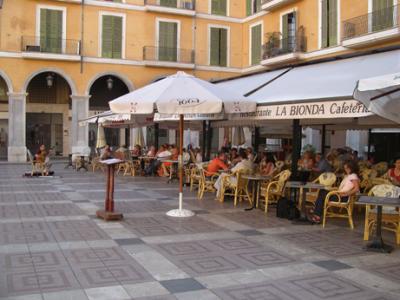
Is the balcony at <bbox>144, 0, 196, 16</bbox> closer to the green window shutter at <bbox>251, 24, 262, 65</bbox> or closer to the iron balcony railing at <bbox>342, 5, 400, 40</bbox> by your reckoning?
the green window shutter at <bbox>251, 24, 262, 65</bbox>

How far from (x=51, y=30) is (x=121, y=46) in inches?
150

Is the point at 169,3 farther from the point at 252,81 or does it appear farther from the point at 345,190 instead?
the point at 345,190

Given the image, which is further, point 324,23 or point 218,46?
point 218,46

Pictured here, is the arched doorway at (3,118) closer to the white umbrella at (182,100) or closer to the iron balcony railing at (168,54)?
the iron balcony railing at (168,54)

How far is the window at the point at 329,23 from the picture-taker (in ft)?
74.8

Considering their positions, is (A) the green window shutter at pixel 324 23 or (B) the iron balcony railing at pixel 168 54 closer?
(A) the green window shutter at pixel 324 23

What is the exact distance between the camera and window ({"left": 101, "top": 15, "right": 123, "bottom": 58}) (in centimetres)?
2722

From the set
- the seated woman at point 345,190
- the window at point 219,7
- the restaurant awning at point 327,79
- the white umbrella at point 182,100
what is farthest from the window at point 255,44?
the seated woman at point 345,190

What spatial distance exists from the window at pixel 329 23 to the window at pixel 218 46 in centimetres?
787

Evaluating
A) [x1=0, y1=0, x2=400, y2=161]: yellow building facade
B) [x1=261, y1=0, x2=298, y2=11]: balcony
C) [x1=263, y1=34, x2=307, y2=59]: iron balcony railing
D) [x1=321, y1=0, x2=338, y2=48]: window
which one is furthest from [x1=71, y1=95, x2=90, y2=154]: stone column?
[x1=321, y1=0, x2=338, y2=48]: window

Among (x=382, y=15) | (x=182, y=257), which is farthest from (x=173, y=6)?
(x=182, y=257)

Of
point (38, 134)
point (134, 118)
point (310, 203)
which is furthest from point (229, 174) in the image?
point (38, 134)

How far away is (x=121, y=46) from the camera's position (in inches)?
1086

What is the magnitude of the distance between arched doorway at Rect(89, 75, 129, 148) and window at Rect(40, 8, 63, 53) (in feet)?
11.3
